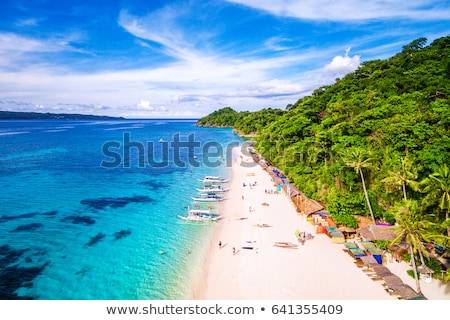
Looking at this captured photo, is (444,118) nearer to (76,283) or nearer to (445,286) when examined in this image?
(445,286)

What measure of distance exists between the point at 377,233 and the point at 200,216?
17.7 meters

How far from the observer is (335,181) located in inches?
1287

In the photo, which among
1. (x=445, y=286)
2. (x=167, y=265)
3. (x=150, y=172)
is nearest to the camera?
(x=445, y=286)

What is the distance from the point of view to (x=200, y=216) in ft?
104

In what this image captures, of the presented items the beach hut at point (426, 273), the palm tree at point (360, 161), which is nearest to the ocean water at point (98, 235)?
the beach hut at point (426, 273)

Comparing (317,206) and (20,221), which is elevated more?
(317,206)

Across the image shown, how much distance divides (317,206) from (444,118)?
14.6 metres

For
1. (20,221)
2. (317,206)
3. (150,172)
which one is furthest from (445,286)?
(150,172)

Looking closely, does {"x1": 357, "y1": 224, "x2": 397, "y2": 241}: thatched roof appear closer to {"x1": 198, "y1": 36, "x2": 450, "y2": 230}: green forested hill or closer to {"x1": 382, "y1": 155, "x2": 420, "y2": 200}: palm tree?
{"x1": 198, "y1": 36, "x2": 450, "y2": 230}: green forested hill

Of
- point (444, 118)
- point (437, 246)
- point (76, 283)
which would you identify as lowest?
point (76, 283)

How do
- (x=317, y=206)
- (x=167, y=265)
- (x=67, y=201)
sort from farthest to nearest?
(x=67, y=201), (x=317, y=206), (x=167, y=265)

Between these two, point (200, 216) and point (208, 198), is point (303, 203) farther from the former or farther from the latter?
point (208, 198)

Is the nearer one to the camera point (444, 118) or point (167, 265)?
point (167, 265)

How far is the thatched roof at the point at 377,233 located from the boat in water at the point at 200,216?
1516 cm
